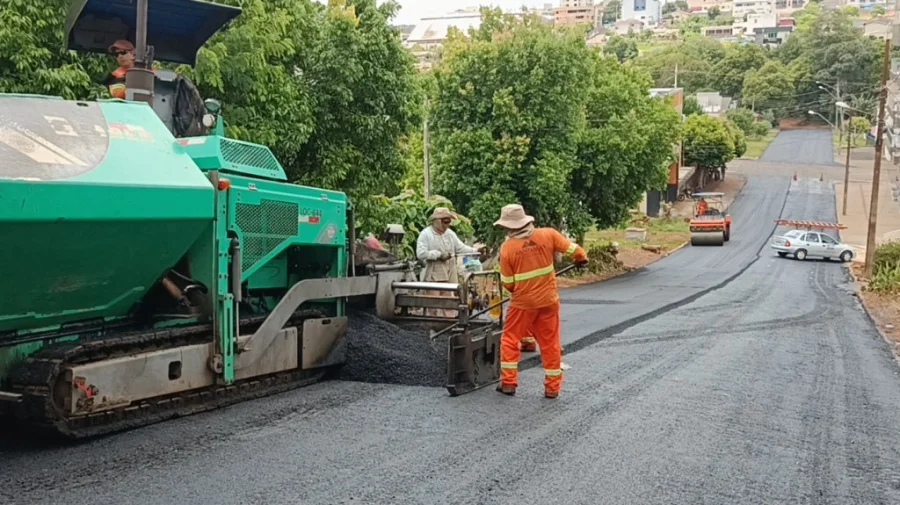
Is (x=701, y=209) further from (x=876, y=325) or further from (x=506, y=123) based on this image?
(x=876, y=325)

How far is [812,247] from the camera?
35719 millimetres

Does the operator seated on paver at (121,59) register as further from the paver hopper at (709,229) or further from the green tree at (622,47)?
the green tree at (622,47)

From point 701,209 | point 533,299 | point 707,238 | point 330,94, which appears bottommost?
point 707,238

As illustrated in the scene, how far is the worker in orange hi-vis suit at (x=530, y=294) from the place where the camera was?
6.80 metres

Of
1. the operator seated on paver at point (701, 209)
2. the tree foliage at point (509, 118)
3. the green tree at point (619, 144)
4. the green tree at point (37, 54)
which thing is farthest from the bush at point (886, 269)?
the green tree at point (37, 54)

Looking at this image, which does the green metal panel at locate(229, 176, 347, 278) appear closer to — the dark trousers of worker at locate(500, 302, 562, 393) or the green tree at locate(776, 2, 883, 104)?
the dark trousers of worker at locate(500, 302, 562, 393)

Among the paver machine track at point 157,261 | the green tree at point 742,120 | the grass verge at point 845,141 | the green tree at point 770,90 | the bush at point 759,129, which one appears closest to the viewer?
the paver machine track at point 157,261

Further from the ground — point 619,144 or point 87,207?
point 619,144

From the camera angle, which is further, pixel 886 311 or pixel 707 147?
pixel 707 147

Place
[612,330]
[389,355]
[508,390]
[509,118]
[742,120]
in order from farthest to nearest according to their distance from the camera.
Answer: [742,120] < [509,118] < [612,330] < [389,355] < [508,390]

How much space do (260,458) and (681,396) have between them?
365 cm

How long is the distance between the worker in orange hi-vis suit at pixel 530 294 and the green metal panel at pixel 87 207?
254 cm

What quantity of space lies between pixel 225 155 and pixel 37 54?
3606 millimetres

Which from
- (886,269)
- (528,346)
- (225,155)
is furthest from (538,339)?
(886,269)
